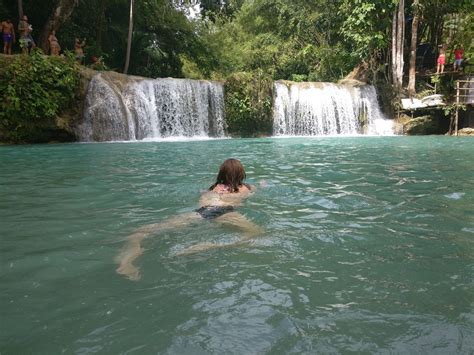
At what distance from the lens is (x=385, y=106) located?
22.3m

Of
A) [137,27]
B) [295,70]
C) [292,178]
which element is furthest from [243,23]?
[292,178]

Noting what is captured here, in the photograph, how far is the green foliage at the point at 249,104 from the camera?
2056 centimetres

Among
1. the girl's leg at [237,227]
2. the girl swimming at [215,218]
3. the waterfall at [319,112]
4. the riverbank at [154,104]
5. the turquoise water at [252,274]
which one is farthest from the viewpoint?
the waterfall at [319,112]

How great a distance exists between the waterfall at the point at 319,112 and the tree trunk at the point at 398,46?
7.78 ft

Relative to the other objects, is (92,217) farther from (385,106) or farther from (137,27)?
(137,27)

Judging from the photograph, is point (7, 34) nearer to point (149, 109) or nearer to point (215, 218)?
point (149, 109)

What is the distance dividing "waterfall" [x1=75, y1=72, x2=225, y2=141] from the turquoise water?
10.3 m

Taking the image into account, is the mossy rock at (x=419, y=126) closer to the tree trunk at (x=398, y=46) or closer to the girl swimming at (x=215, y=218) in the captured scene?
the tree trunk at (x=398, y=46)

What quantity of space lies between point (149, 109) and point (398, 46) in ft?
40.8

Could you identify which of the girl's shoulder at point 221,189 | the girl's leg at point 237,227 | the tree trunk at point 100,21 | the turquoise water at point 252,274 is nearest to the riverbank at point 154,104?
the tree trunk at point 100,21

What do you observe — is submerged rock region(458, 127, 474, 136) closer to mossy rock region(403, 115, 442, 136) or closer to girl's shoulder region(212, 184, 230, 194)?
mossy rock region(403, 115, 442, 136)

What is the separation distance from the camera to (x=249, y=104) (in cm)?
2062

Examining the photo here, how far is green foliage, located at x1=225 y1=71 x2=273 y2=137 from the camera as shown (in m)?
20.6

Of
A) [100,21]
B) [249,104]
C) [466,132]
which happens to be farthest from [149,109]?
[466,132]
